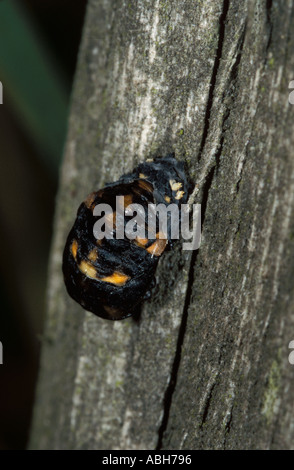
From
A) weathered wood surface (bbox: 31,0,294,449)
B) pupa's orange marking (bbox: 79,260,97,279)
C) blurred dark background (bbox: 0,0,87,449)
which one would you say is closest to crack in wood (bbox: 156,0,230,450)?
weathered wood surface (bbox: 31,0,294,449)

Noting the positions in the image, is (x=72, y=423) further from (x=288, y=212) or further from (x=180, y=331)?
(x=288, y=212)

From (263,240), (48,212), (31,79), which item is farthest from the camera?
(48,212)

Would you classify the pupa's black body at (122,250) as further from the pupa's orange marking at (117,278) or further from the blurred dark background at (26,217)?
the blurred dark background at (26,217)

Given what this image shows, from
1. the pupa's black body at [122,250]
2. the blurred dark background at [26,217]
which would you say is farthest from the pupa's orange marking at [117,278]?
the blurred dark background at [26,217]

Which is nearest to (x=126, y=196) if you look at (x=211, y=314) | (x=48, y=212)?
(x=211, y=314)

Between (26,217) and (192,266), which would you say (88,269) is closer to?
A: (192,266)

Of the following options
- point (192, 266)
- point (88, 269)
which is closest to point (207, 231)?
point (192, 266)
